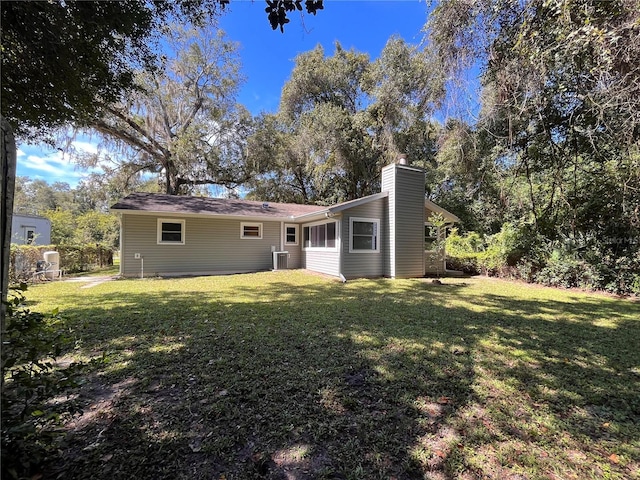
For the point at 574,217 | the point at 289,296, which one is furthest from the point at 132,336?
the point at 574,217

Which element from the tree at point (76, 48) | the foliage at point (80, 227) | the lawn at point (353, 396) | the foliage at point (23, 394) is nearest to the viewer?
the foliage at point (23, 394)

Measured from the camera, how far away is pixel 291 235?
535 inches

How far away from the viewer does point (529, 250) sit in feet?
33.9

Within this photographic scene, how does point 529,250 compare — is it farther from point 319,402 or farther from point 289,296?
point 319,402

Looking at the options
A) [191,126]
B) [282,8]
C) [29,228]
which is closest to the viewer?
[282,8]

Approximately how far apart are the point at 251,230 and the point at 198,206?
91.0 inches

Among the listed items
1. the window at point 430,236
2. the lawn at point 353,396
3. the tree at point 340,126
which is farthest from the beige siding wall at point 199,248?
the tree at point 340,126

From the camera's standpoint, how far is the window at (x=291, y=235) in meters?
13.4

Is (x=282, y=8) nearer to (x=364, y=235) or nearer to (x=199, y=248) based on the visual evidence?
(x=364, y=235)

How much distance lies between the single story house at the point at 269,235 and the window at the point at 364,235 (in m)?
0.03

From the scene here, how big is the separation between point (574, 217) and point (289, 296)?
8399 mm

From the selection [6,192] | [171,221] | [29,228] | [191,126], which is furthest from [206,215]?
[29,228]

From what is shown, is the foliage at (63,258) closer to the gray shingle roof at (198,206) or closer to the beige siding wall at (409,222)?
the gray shingle roof at (198,206)

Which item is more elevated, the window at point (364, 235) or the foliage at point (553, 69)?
the foliage at point (553, 69)
